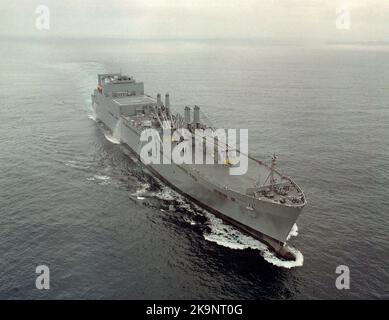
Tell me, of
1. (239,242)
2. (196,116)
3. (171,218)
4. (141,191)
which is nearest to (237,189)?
(239,242)

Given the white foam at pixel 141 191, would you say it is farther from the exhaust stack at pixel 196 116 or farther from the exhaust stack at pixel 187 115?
the exhaust stack at pixel 196 116

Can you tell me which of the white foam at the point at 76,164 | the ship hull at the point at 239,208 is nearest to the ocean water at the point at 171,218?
the white foam at the point at 76,164

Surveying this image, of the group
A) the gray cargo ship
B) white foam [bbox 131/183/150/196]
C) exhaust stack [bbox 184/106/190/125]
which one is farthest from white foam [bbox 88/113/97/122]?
white foam [bbox 131/183/150/196]

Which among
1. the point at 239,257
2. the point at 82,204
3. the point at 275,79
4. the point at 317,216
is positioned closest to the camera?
the point at 239,257

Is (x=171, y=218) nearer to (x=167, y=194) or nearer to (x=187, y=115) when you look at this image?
(x=167, y=194)

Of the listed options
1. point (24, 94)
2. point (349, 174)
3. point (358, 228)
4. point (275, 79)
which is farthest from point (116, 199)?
point (275, 79)
